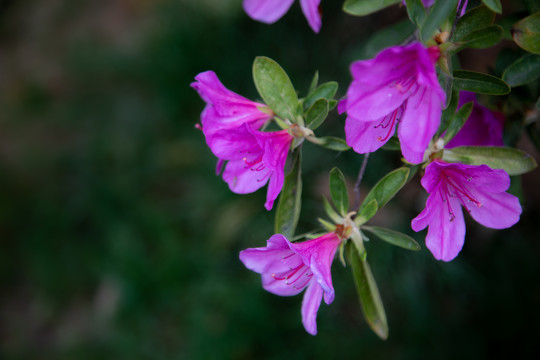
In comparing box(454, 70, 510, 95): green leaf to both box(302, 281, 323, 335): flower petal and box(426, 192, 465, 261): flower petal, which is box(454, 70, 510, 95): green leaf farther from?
box(302, 281, 323, 335): flower petal

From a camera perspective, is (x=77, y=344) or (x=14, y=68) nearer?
(x=77, y=344)

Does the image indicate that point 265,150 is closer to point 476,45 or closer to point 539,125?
point 476,45

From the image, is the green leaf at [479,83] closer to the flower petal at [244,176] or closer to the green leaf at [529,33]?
the green leaf at [529,33]

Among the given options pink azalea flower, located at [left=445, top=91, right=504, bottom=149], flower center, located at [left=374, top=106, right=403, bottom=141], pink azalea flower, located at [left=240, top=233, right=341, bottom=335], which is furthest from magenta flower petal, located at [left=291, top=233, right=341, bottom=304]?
pink azalea flower, located at [left=445, top=91, right=504, bottom=149]

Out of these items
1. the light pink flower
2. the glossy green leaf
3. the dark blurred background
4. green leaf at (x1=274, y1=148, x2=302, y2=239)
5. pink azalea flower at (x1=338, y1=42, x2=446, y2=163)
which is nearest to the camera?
pink azalea flower at (x1=338, y1=42, x2=446, y2=163)

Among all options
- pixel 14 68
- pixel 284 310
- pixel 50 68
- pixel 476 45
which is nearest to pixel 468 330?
pixel 284 310

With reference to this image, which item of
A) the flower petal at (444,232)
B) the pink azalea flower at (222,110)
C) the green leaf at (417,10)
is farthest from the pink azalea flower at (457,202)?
the pink azalea flower at (222,110)

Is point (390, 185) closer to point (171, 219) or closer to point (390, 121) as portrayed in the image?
point (390, 121)
